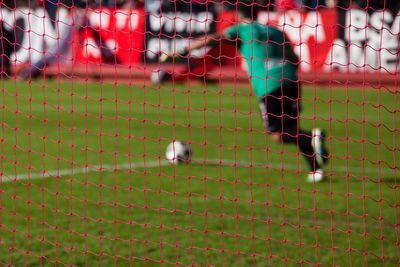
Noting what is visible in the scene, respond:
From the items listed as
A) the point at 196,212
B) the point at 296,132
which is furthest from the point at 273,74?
the point at 196,212

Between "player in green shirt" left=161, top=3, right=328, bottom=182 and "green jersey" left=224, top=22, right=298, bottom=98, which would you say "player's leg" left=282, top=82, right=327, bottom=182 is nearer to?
"player in green shirt" left=161, top=3, right=328, bottom=182

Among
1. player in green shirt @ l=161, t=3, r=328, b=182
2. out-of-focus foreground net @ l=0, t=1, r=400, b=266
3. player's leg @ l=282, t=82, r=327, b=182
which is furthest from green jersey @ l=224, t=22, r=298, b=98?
out-of-focus foreground net @ l=0, t=1, r=400, b=266

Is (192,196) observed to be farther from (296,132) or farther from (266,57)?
(266,57)

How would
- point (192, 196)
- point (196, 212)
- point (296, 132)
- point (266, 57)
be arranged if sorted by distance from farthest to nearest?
1. point (296, 132)
2. point (266, 57)
3. point (192, 196)
4. point (196, 212)

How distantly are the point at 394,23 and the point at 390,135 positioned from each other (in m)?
7.21

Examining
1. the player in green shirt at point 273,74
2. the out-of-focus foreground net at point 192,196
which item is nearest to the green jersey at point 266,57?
the player in green shirt at point 273,74

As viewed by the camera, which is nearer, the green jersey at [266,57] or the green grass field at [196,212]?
the green grass field at [196,212]

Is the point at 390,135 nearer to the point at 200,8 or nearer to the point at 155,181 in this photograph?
the point at 155,181

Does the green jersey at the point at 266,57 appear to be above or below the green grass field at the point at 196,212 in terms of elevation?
above

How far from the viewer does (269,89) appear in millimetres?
5992

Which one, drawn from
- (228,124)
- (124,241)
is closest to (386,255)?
(124,241)

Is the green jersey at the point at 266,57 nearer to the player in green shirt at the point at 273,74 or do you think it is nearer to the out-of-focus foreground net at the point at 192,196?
the player in green shirt at the point at 273,74

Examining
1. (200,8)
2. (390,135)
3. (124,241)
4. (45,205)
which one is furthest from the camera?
(200,8)

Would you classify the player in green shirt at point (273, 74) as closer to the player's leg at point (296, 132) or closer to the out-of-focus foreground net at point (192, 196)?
the player's leg at point (296, 132)
